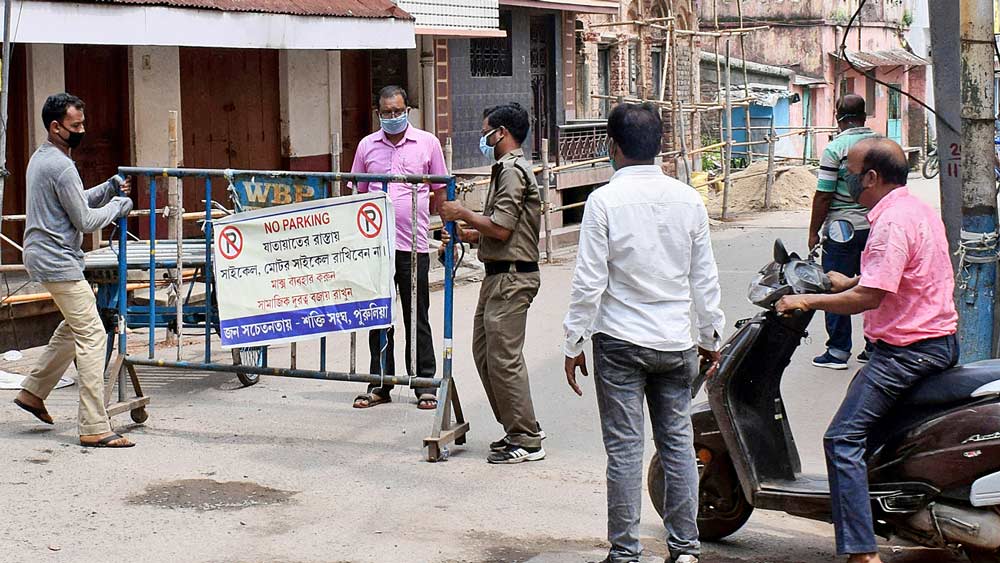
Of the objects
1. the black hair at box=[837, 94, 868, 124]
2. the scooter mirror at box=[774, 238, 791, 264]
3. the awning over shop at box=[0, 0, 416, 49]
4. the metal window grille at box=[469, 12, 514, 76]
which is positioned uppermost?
the metal window grille at box=[469, 12, 514, 76]

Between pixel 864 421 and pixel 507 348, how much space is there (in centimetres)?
228

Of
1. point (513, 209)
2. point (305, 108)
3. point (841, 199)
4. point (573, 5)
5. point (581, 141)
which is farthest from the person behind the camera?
point (581, 141)

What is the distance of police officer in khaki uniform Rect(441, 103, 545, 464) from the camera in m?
6.83

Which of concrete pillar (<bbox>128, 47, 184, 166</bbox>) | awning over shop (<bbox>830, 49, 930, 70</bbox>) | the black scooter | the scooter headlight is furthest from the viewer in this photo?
awning over shop (<bbox>830, 49, 930, 70</bbox>)

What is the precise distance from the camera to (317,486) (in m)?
6.59

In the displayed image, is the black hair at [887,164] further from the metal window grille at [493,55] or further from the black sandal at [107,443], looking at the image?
the metal window grille at [493,55]

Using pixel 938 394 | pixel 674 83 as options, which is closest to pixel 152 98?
pixel 938 394

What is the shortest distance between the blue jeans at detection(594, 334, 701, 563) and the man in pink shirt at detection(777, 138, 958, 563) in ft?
1.66

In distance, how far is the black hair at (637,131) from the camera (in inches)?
199

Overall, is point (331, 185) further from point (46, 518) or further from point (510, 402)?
point (46, 518)

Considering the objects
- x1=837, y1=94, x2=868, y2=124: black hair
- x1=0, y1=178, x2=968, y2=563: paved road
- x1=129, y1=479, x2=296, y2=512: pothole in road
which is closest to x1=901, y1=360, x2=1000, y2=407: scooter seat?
x1=0, y1=178, x2=968, y2=563: paved road

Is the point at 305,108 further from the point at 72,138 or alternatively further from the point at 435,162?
the point at 72,138

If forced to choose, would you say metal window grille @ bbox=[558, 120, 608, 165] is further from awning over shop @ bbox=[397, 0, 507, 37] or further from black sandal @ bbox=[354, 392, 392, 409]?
black sandal @ bbox=[354, 392, 392, 409]

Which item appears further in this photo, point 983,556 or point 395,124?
point 395,124
